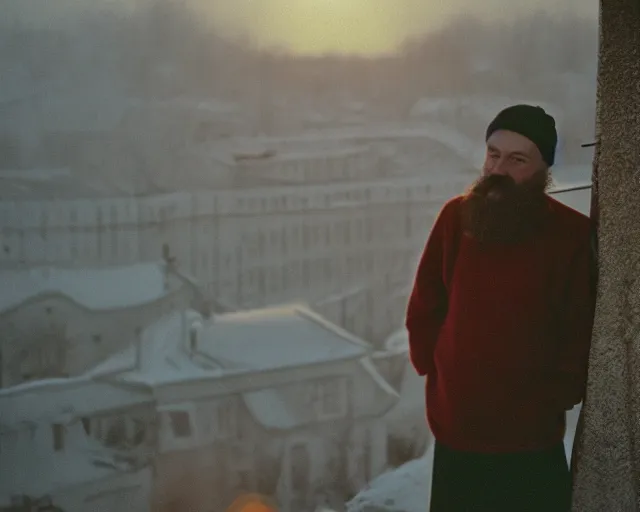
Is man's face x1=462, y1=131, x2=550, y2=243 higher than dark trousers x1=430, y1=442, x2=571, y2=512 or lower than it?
higher

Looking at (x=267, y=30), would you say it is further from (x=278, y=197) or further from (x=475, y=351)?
(x=475, y=351)

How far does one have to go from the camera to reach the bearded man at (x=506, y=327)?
1.42 m

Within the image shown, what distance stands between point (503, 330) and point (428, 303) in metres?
0.15

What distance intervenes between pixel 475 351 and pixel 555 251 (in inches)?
9.6

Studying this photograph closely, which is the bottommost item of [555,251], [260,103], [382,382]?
[382,382]

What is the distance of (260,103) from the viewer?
1401 mm

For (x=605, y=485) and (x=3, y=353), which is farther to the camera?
(x=605, y=485)

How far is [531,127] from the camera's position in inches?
58.3

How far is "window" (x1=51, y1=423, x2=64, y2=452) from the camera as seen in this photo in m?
1.37

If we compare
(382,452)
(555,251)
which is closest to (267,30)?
(555,251)

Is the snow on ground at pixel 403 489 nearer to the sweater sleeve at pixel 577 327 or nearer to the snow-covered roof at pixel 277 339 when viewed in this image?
the sweater sleeve at pixel 577 327

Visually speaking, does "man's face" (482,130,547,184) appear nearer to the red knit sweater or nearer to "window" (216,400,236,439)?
the red knit sweater

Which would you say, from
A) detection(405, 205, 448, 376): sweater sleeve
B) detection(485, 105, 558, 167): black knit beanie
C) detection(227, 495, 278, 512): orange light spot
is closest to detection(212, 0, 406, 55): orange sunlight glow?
detection(485, 105, 558, 167): black knit beanie

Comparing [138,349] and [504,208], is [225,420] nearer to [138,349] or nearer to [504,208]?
[138,349]
